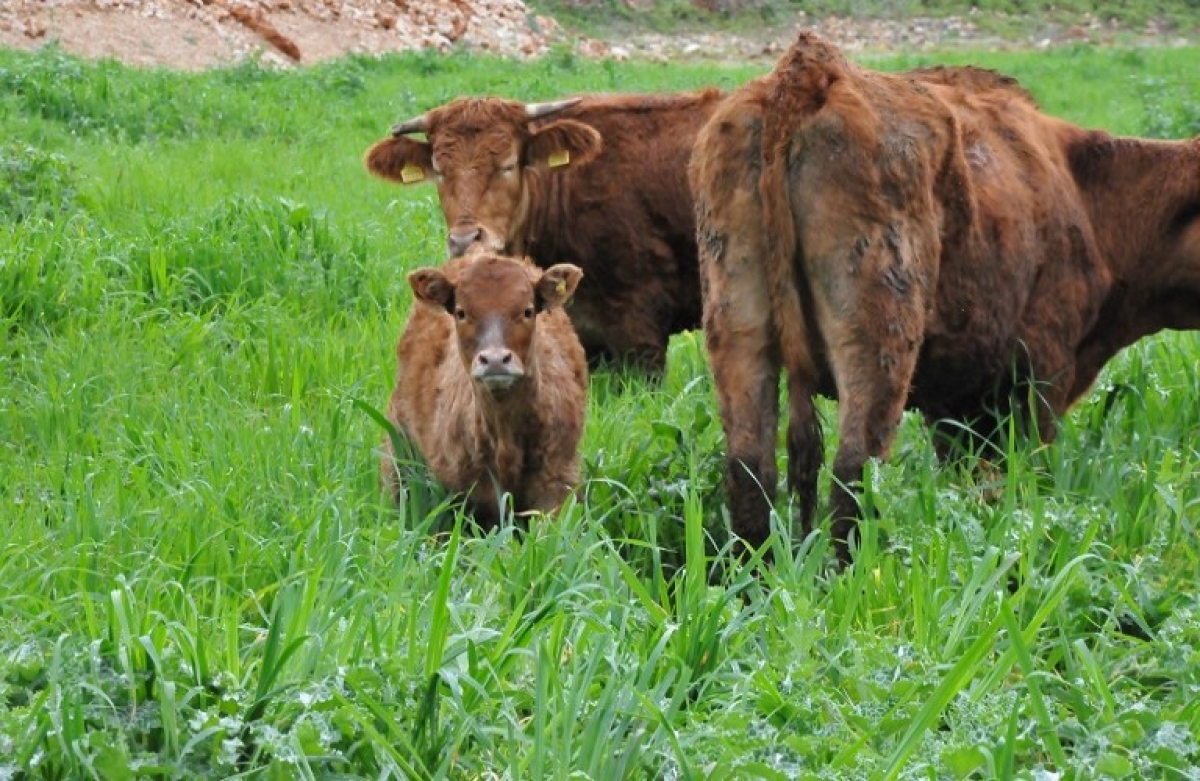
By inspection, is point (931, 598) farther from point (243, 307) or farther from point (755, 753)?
point (243, 307)

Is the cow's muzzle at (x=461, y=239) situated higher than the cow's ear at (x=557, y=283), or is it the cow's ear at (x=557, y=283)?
the cow's ear at (x=557, y=283)

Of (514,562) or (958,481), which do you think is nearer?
(514,562)

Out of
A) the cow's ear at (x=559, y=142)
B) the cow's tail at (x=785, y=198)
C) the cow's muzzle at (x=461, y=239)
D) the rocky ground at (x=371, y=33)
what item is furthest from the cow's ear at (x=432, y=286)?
the rocky ground at (x=371, y=33)

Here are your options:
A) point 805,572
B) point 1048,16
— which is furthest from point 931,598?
point 1048,16

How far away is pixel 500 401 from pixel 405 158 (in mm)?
3234

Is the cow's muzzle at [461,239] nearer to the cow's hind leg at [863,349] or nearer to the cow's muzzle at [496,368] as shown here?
the cow's muzzle at [496,368]

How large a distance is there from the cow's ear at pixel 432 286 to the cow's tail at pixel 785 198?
138 centimetres

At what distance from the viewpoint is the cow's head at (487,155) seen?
955cm

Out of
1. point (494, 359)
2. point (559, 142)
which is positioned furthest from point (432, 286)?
point (559, 142)

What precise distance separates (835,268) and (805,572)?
1.19 m

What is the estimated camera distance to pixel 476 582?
571 cm

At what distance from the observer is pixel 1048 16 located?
3984 cm

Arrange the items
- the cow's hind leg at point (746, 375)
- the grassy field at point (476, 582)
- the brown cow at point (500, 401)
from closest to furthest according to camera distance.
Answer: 1. the grassy field at point (476, 582)
2. the cow's hind leg at point (746, 375)
3. the brown cow at point (500, 401)

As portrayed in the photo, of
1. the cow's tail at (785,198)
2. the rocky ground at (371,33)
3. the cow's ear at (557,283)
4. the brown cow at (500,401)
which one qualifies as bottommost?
the rocky ground at (371,33)
